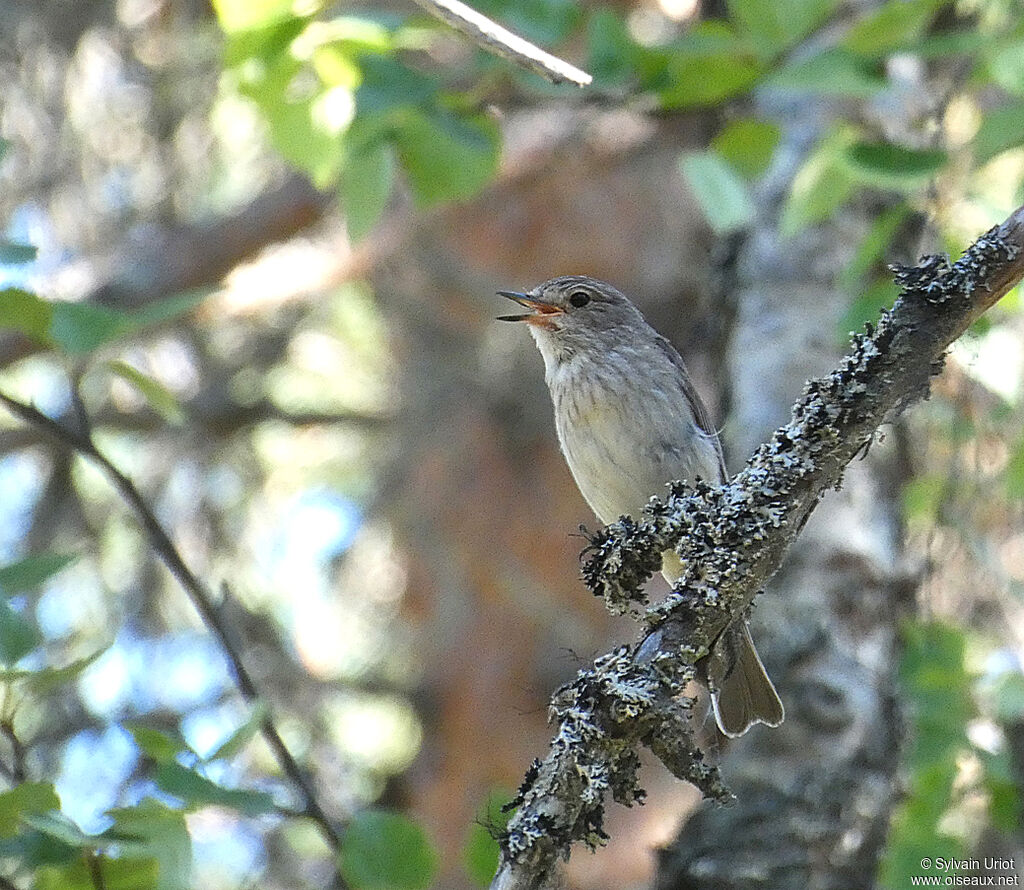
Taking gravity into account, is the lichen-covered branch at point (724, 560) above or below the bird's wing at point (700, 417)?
below

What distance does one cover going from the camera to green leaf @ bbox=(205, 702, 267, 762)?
2.46m

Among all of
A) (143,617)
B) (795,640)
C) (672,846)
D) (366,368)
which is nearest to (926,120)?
(795,640)

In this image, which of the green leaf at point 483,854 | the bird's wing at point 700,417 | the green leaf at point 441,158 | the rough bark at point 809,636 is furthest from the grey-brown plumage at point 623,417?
the green leaf at point 483,854

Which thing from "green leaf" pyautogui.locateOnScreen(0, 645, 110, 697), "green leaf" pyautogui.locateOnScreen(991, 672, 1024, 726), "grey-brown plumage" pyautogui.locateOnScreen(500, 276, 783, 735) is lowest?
"green leaf" pyautogui.locateOnScreen(0, 645, 110, 697)

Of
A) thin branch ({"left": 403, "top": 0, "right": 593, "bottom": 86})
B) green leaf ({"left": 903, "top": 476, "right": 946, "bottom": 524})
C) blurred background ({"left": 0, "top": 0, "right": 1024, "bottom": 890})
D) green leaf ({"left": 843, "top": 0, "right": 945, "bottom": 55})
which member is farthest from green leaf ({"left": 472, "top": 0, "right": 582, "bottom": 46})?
green leaf ({"left": 903, "top": 476, "right": 946, "bottom": 524})

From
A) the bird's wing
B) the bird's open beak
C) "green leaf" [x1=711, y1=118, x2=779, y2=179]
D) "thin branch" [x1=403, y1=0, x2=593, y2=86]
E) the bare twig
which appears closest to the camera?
"thin branch" [x1=403, y1=0, x2=593, y2=86]

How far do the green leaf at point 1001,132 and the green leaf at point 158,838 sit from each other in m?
2.52

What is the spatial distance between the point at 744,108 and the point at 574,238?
1.72 m

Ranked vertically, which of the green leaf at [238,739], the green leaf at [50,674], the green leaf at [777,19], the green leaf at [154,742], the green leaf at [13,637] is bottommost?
the green leaf at [238,739]

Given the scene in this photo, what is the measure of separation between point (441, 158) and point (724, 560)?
178cm

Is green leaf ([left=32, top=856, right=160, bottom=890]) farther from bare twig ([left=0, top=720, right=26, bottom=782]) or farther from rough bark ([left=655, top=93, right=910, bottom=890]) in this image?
rough bark ([left=655, top=93, right=910, bottom=890])

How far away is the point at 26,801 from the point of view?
2.39 meters

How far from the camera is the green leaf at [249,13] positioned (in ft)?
11.4

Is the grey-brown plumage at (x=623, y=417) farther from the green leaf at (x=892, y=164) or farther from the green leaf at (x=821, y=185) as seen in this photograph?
the green leaf at (x=892, y=164)
